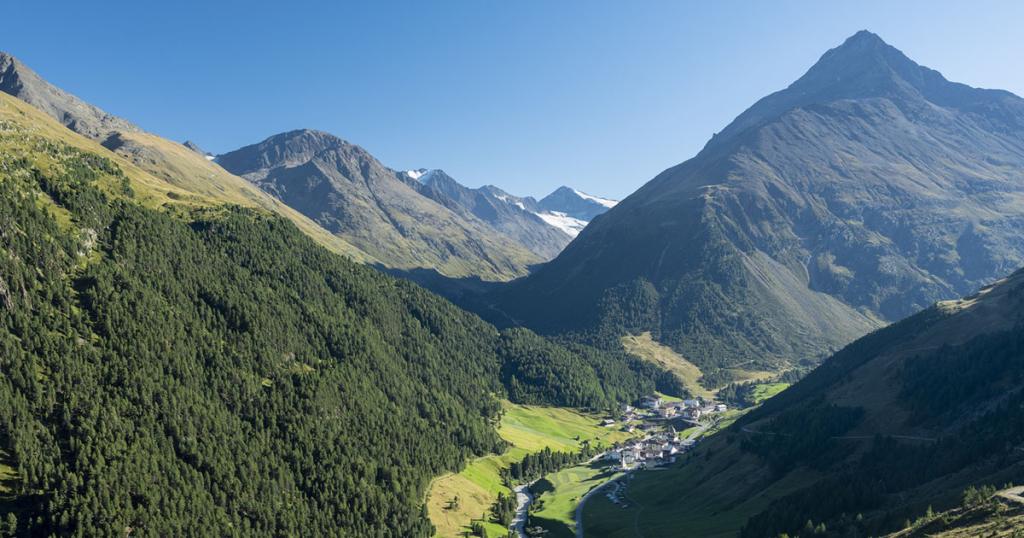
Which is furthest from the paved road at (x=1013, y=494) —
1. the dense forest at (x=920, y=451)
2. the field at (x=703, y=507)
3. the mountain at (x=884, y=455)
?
the field at (x=703, y=507)

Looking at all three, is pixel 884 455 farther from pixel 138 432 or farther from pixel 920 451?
pixel 138 432

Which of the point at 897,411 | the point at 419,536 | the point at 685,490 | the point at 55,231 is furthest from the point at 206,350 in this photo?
the point at 897,411

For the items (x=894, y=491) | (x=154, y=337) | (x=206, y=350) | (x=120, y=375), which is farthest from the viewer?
(x=206, y=350)

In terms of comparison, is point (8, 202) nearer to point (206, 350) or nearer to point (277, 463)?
point (206, 350)

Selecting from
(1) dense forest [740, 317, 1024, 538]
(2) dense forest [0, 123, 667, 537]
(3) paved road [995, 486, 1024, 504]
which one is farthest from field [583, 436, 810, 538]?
(3) paved road [995, 486, 1024, 504]

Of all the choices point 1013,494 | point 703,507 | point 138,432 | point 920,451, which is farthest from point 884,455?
point 138,432

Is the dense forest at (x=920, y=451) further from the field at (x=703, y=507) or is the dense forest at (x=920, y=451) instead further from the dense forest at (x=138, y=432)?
the dense forest at (x=138, y=432)
